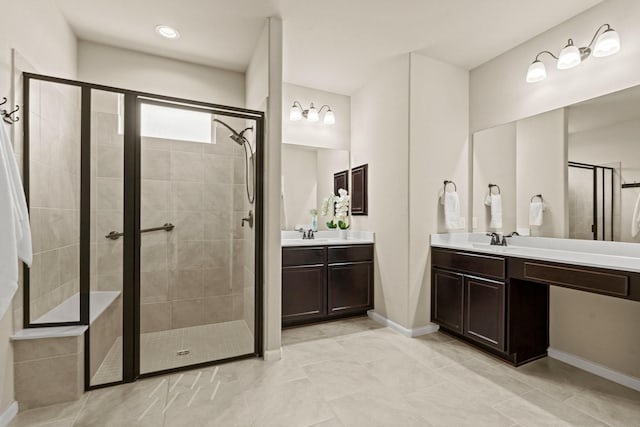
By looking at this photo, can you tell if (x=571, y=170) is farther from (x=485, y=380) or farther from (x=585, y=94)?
(x=485, y=380)

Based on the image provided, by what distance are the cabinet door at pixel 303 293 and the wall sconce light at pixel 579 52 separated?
8.63ft

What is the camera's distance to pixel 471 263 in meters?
2.62

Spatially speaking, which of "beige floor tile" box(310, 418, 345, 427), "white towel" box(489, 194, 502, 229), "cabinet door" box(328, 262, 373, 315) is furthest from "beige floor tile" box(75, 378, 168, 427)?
"white towel" box(489, 194, 502, 229)

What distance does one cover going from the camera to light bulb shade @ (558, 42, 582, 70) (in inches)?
86.7

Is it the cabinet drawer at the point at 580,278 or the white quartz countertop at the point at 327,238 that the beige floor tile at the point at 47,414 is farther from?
the cabinet drawer at the point at 580,278

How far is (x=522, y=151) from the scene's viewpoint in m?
2.71

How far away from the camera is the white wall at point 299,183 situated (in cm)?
354

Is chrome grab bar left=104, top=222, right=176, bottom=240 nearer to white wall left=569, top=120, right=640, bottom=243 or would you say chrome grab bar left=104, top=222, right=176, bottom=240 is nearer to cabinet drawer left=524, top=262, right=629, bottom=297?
cabinet drawer left=524, top=262, right=629, bottom=297

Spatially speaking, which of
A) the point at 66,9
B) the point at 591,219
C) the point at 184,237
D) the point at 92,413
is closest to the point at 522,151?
the point at 591,219

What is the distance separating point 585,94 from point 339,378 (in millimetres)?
2896

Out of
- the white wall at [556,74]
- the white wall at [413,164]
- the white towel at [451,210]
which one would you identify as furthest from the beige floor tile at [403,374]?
the white wall at [556,74]

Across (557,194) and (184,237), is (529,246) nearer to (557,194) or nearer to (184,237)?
(557,194)

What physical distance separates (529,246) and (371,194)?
1.65 m

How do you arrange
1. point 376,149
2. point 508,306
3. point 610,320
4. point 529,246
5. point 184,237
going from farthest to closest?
point 376,149, point 184,237, point 529,246, point 508,306, point 610,320
